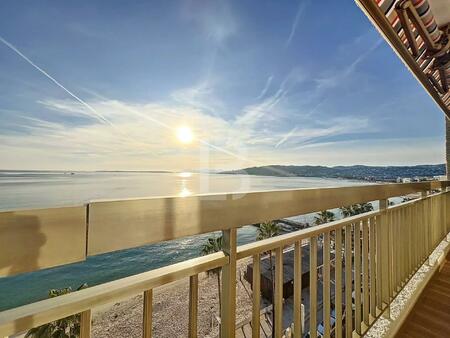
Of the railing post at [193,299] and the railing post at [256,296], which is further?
the railing post at [256,296]

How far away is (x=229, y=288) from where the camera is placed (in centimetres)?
71

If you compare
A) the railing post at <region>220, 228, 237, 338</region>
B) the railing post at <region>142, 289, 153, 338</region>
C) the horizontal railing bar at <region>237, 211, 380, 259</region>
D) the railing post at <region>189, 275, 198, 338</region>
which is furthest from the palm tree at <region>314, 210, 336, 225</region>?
the railing post at <region>142, 289, 153, 338</region>

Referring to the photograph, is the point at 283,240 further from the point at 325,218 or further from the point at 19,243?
the point at 325,218

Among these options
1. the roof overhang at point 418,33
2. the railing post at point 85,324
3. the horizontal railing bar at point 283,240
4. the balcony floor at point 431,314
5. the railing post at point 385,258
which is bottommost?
the balcony floor at point 431,314

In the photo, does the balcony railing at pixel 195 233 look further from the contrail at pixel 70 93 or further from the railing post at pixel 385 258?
the contrail at pixel 70 93

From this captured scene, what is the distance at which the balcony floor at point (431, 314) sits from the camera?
1.63 meters

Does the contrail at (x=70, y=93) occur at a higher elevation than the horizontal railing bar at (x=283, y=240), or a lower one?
higher

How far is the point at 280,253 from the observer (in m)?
0.86

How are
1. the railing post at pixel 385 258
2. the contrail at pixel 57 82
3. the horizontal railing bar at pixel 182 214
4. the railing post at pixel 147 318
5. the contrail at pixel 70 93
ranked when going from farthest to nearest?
the contrail at pixel 57 82 → the contrail at pixel 70 93 → the railing post at pixel 385 258 → the railing post at pixel 147 318 → the horizontal railing bar at pixel 182 214


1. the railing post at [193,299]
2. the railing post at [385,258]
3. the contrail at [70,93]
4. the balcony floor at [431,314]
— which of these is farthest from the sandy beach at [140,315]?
the contrail at [70,93]

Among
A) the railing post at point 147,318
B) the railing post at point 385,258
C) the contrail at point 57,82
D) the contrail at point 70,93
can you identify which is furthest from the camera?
the contrail at point 57,82

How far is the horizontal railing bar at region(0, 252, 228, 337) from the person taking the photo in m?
0.39

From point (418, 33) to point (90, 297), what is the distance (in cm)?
271

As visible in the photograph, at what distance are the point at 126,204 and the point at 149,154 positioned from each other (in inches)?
373
